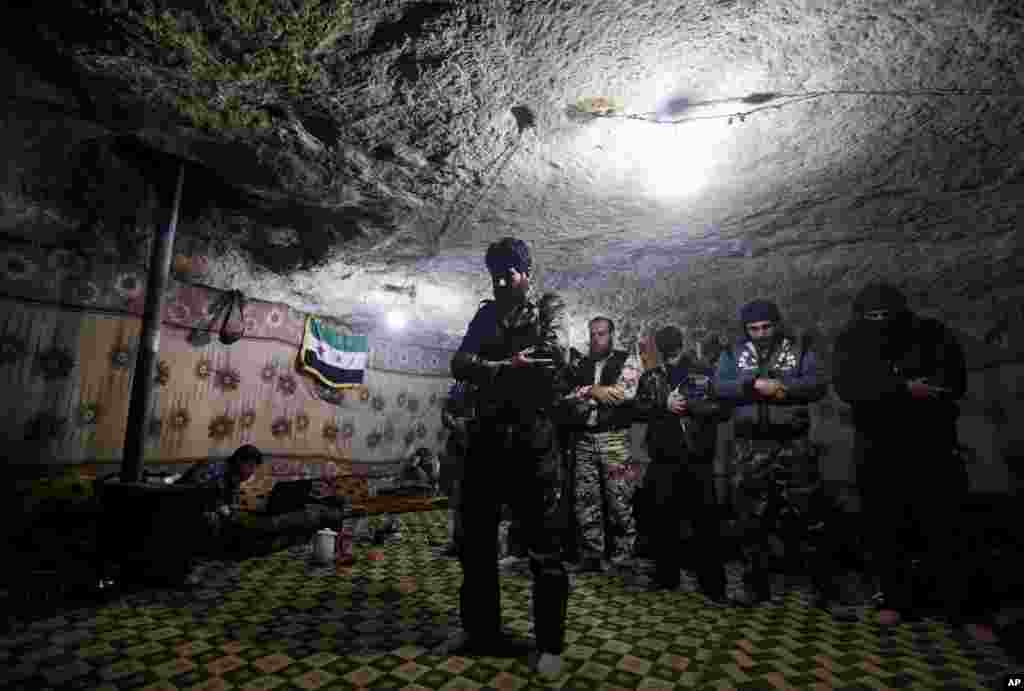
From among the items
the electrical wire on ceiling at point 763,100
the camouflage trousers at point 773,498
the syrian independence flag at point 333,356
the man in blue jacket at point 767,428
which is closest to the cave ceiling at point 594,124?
the electrical wire on ceiling at point 763,100

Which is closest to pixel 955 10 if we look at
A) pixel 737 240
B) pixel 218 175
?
pixel 737 240

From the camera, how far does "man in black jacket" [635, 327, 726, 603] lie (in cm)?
398

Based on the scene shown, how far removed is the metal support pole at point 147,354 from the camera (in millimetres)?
4027

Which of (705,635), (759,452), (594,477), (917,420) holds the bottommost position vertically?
(705,635)

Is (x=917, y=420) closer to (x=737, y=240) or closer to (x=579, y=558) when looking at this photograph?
(x=737, y=240)

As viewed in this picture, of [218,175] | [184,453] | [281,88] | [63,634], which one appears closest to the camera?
[63,634]

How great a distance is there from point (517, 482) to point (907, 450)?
3397 millimetres

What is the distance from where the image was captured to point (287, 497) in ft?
17.7

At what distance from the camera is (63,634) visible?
2.87 meters

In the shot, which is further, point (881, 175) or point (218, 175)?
point (218, 175)

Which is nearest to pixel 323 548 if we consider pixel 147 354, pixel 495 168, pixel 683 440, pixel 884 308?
pixel 147 354

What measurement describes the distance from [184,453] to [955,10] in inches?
335

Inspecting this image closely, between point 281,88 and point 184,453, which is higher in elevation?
point 281,88

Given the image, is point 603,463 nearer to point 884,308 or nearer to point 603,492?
point 603,492
